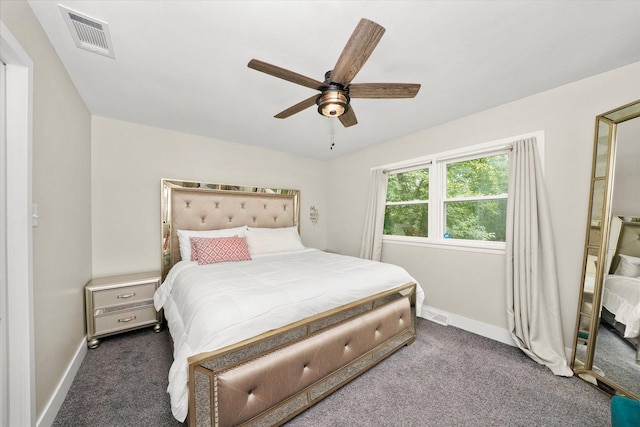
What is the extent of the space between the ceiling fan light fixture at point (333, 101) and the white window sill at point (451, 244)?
218 cm

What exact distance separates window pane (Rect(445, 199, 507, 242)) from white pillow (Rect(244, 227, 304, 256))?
2.11m

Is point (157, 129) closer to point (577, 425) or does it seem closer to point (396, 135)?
point (396, 135)

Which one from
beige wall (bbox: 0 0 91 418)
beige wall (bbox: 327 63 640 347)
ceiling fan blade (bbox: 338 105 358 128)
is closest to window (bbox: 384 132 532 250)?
beige wall (bbox: 327 63 640 347)

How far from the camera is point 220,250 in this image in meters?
2.67

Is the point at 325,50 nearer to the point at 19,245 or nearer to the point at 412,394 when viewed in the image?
the point at 19,245

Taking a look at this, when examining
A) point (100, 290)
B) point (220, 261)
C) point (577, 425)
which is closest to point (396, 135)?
point (220, 261)

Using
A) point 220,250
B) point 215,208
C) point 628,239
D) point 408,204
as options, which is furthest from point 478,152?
point 215,208

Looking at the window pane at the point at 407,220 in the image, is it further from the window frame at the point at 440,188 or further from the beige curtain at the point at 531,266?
the beige curtain at the point at 531,266

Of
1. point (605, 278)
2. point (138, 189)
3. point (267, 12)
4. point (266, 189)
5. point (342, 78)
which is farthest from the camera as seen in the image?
point (266, 189)

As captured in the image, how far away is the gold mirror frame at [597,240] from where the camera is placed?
1.75 metres

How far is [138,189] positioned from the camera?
282 centimetres

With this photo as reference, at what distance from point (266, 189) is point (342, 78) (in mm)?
2543

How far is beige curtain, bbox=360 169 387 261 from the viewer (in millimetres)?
3463

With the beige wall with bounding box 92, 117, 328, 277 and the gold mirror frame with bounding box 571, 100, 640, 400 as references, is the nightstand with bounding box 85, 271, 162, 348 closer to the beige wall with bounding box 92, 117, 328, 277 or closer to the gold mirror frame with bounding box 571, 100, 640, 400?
the beige wall with bounding box 92, 117, 328, 277
